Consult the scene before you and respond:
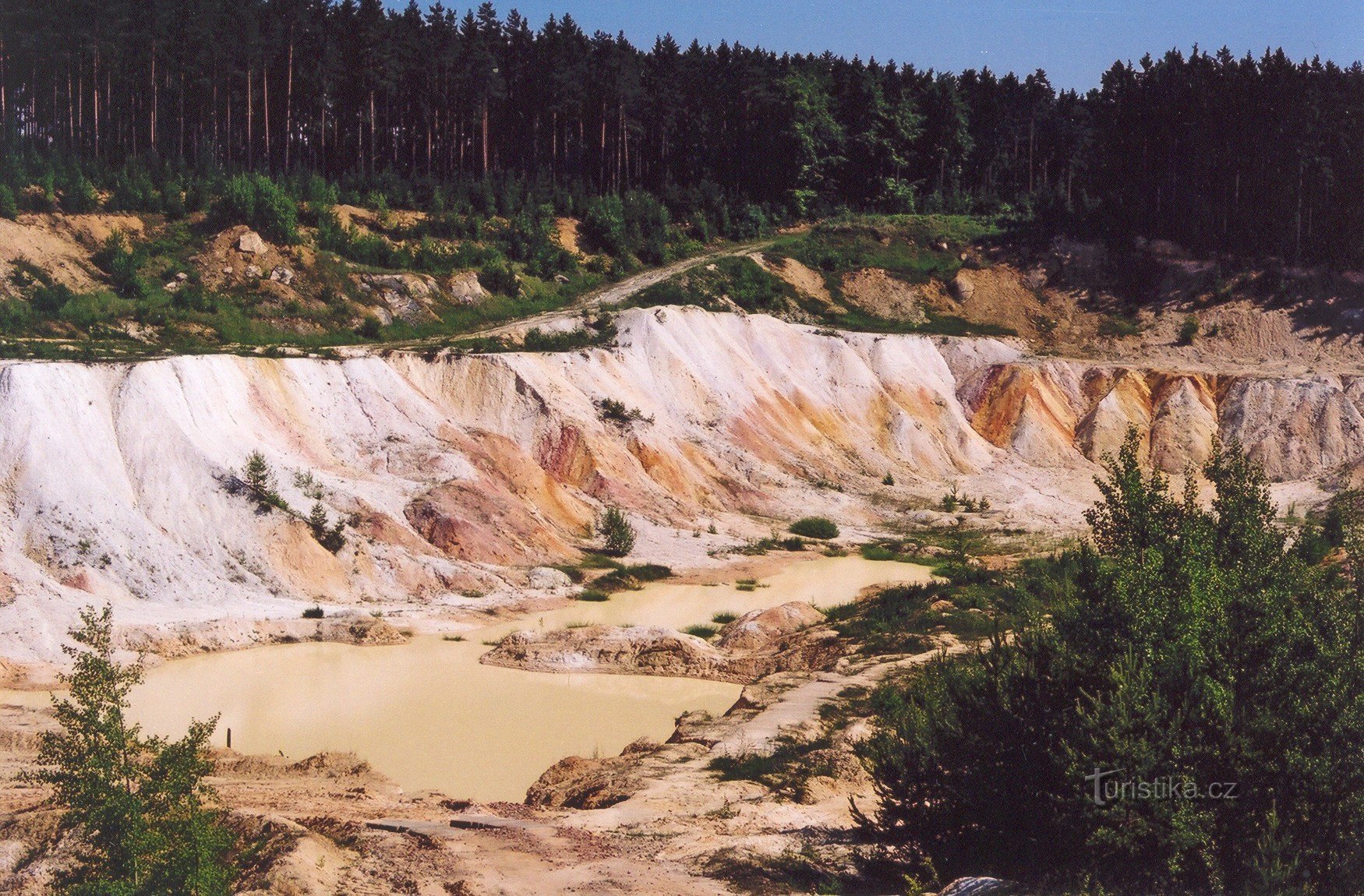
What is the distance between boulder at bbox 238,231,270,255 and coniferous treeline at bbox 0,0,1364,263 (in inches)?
611

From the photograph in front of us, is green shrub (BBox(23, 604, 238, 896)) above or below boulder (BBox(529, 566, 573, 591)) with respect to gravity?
above

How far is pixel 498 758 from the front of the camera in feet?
69.2

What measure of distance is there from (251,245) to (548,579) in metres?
27.1

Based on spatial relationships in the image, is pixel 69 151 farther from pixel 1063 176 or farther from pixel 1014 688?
pixel 1014 688

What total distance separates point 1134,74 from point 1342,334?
895 inches

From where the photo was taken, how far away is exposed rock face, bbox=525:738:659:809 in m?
18.2

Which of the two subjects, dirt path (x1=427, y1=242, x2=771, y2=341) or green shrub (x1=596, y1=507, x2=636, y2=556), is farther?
dirt path (x1=427, y1=242, x2=771, y2=341)

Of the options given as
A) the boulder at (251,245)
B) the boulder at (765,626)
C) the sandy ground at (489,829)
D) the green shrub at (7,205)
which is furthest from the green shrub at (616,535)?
the green shrub at (7,205)

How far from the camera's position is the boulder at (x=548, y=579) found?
1348 inches

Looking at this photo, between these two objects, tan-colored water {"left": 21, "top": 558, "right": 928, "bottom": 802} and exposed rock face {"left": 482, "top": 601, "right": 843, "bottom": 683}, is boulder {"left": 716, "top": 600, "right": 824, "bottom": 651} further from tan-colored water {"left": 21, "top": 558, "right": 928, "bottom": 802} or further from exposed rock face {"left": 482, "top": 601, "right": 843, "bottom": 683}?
tan-colored water {"left": 21, "top": 558, "right": 928, "bottom": 802}

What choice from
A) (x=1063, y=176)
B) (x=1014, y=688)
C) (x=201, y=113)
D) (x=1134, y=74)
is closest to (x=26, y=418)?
(x=1014, y=688)

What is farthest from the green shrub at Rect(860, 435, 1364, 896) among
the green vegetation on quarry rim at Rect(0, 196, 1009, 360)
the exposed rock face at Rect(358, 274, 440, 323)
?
the exposed rock face at Rect(358, 274, 440, 323)

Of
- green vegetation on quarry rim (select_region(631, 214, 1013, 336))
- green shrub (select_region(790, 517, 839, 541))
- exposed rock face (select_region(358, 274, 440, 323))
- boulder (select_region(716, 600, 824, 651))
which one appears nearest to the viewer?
boulder (select_region(716, 600, 824, 651))

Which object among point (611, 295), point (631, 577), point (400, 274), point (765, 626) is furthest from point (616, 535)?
point (611, 295)
